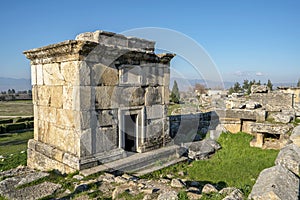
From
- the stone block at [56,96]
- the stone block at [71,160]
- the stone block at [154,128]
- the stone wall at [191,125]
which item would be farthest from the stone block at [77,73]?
the stone wall at [191,125]

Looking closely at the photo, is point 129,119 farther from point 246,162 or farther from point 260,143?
point 260,143

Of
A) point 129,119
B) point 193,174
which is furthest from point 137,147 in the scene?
point 193,174

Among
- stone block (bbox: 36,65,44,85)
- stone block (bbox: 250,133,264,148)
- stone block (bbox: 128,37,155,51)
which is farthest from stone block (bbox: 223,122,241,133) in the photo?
stone block (bbox: 36,65,44,85)

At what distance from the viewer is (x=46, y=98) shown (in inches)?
234

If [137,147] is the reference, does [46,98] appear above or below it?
above

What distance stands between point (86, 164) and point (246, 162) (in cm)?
437

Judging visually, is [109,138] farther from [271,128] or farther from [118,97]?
[271,128]

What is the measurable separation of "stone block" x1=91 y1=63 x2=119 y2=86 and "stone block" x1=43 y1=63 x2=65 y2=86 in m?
0.77

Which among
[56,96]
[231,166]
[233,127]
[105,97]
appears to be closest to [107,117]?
[105,97]

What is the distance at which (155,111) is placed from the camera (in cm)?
673

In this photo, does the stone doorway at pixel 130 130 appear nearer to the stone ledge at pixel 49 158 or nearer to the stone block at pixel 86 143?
the stone block at pixel 86 143

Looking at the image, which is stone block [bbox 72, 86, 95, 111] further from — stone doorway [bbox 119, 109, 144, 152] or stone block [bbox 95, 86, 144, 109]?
stone doorway [bbox 119, 109, 144, 152]

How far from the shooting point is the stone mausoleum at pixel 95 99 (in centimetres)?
505

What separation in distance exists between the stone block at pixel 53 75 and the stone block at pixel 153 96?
226 cm
